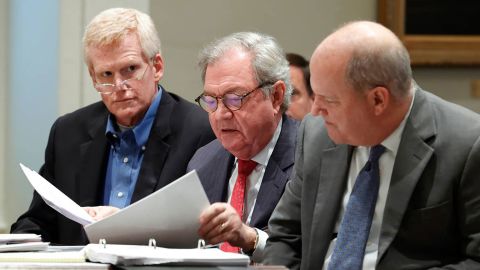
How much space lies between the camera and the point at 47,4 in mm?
5672

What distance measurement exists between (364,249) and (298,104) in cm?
282

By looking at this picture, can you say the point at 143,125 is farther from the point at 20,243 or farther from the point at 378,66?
the point at 378,66

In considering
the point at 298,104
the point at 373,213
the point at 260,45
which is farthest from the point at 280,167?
the point at 298,104

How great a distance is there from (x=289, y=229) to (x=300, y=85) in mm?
2608

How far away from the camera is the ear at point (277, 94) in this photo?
3.74 meters

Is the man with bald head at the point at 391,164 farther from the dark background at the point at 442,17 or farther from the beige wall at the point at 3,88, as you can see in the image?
the beige wall at the point at 3,88

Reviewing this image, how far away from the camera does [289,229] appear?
3240mm

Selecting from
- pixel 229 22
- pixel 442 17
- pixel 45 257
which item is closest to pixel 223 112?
pixel 45 257

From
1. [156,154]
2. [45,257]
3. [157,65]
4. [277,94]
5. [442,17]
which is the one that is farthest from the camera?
[442,17]

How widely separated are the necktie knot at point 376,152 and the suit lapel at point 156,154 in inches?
51.5

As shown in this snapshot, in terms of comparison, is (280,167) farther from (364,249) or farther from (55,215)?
(55,215)

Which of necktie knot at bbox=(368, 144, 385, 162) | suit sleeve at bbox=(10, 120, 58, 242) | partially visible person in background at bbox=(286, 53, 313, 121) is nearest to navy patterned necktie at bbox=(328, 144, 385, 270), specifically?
necktie knot at bbox=(368, 144, 385, 162)

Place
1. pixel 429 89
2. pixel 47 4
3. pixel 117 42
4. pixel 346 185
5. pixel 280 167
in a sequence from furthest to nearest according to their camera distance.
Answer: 1. pixel 429 89
2. pixel 47 4
3. pixel 117 42
4. pixel 280 167
5. pixel 346 185

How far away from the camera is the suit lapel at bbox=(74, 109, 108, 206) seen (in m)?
4.19
